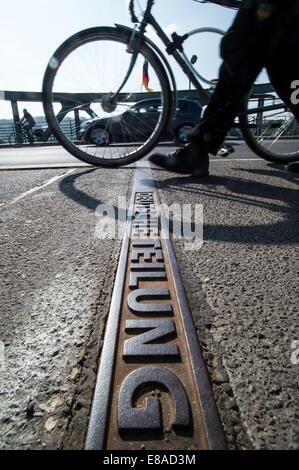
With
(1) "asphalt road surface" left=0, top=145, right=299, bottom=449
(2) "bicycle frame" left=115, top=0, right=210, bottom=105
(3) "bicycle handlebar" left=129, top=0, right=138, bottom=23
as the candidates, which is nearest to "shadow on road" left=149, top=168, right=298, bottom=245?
(1) "asphalt road surface" left=0, top=145, right=299, bottom=449

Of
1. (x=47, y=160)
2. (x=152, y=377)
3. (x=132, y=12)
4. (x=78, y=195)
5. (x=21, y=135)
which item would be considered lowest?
(x=152, y=377)

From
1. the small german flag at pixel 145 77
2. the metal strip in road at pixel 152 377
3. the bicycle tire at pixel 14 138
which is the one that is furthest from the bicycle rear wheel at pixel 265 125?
the bicycle tire at pixel 14 138

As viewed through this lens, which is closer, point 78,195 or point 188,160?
point 78,195

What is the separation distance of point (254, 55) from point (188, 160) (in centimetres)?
72

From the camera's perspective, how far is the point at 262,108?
2.60 metres

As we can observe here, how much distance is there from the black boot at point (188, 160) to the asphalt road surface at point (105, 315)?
0.66 metres

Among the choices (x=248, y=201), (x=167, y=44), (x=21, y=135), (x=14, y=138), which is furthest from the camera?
(x=14, y=138)

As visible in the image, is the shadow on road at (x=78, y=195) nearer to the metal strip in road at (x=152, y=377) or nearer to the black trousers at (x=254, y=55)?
the metal strip in road at (x=152, y=377)

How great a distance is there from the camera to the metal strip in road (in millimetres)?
429

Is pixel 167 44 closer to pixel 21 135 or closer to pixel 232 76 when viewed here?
pixel 232 76

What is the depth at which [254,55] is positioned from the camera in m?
1.66

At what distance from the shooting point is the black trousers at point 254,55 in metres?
1.54

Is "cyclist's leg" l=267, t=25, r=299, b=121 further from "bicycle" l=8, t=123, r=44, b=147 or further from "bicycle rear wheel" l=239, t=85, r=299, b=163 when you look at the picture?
"bicycle" l=8, t=123, r=44, b=147

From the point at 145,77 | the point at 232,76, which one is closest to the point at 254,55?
the point at 232,76
